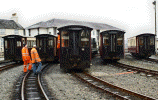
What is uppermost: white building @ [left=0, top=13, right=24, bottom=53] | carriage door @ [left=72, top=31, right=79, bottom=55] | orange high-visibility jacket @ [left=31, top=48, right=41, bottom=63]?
white building @ [left=0, top=13, right=24, bottom=53]

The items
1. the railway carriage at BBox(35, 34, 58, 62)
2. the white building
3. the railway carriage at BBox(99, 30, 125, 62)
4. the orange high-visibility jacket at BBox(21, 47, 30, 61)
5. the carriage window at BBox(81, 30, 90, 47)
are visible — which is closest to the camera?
the carriage window at BBox(81, 30, 90, 47)

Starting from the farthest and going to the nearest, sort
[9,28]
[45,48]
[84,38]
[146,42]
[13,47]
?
[9,28] → [146,42] → [13,47] → [45,48] → [84,38]

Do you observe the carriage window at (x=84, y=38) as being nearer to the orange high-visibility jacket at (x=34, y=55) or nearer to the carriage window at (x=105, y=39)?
the orange high-visibility jacket at (x=34, y=55)

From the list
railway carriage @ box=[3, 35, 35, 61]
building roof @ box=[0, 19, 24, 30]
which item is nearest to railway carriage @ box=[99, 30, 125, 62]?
railway carriage @ box=[3, 35, 35, 61]

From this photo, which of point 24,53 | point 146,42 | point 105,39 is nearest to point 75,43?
point 24,53

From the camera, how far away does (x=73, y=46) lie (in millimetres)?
10438

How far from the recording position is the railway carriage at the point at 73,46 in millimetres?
10453

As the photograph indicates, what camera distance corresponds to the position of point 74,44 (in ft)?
34.2

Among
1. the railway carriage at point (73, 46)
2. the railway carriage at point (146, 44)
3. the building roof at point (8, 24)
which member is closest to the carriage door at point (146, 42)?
the railway carriage at point (146, 44)

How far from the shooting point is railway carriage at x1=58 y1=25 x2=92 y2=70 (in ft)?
34.3

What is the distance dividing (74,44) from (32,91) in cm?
457

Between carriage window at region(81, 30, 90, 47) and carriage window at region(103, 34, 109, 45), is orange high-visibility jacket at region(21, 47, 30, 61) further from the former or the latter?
carriage window at region(103, 34, 109, 45)

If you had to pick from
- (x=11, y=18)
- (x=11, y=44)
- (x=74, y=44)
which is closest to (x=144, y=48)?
(x=74, y=44)

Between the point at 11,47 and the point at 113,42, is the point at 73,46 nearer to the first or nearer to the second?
the point at 113,42
